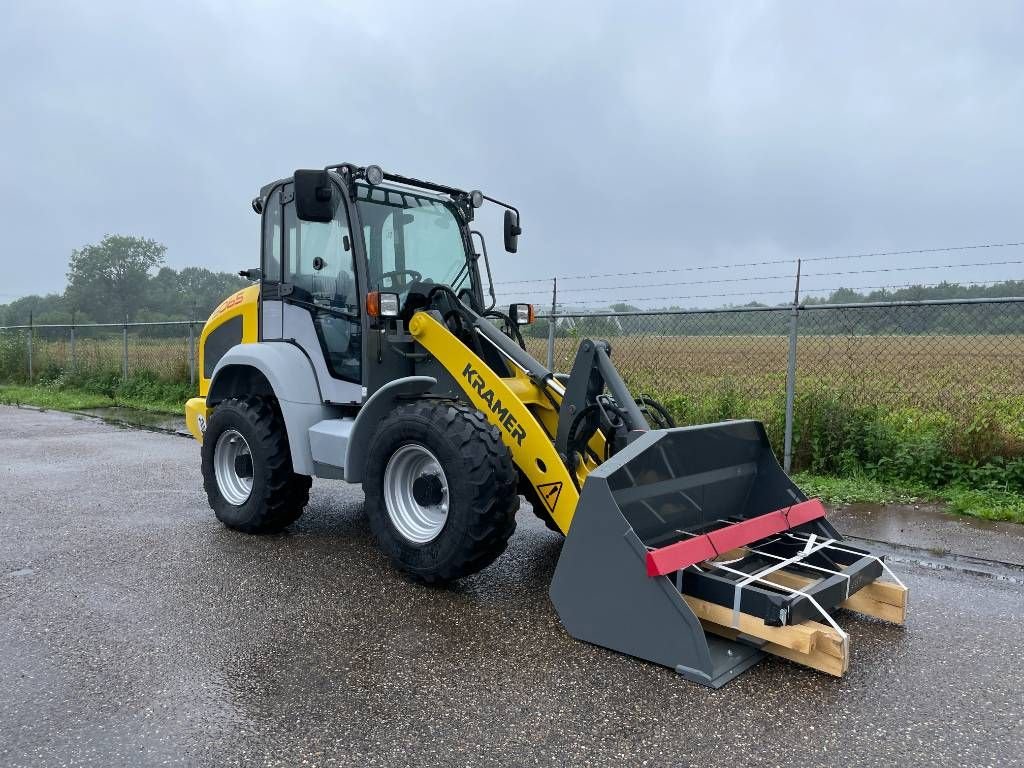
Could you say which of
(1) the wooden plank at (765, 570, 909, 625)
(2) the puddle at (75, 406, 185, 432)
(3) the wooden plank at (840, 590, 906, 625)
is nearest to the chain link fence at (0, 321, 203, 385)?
(2) the puddle at (75, 406, 185, 432)

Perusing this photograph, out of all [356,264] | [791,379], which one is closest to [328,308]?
[356,264]

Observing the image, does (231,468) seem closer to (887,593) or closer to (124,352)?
(887,593)

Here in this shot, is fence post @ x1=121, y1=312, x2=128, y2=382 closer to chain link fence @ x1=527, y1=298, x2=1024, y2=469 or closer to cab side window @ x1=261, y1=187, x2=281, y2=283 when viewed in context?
chain link fence @ x1=527, y1=298, x2=1024, y2=469

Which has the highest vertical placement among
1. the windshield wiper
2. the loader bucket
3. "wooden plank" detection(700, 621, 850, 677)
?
the windshield wiper

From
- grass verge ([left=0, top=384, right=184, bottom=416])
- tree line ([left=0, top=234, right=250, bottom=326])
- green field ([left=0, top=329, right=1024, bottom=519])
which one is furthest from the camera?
tree line ([left=0, top=234, right=250, bottom=326])

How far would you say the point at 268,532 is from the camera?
5848mm

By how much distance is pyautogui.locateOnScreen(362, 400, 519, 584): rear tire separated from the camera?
4.21 m

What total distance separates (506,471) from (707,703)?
1.54 metres

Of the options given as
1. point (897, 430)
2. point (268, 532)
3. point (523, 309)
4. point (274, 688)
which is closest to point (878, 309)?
point (897, 430)

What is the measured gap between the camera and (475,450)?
13.9 feet

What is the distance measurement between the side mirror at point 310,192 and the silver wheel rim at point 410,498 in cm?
154

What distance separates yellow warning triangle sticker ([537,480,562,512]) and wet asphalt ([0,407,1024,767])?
0.59 meters

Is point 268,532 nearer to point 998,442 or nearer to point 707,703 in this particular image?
point 707,703

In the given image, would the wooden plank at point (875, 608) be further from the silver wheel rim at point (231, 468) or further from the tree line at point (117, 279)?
the tree line at point (117, 279)
